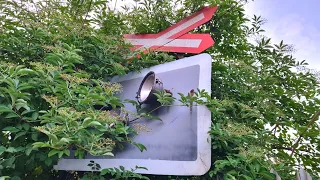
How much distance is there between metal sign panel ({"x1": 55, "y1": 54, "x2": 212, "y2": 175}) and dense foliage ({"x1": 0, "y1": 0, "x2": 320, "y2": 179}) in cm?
5

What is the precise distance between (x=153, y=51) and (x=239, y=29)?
69 cm

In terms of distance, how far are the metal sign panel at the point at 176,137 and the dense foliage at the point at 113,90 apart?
0.05m

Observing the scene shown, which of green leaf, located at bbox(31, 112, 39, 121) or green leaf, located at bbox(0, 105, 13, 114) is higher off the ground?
green leaf, located at bbox(0, 105, 13, 114)

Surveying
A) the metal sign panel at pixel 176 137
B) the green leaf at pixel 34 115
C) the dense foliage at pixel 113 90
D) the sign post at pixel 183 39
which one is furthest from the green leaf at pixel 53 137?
the sign post at pixel 183 39

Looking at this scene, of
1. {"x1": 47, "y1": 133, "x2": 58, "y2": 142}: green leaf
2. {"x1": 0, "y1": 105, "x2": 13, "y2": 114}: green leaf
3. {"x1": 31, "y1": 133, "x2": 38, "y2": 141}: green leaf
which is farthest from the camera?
{"x1": 31, "y1": 133, "x2": 38, "y2": 141}: green leaf

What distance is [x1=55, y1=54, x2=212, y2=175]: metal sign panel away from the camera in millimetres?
1004

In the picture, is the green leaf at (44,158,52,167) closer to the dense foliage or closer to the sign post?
the dense foliage

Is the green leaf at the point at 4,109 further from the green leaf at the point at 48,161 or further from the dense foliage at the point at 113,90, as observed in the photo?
the green leaf at the point at 48,161

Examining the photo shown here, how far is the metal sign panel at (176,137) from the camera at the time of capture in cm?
100

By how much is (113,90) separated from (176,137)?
0.32 meters

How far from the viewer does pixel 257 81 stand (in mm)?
1461

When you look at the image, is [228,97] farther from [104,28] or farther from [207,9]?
[104,28]

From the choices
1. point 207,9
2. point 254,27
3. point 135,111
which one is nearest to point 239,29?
point 254,27

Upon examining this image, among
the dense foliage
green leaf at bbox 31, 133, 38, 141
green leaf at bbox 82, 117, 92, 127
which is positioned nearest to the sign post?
the dense foliage
